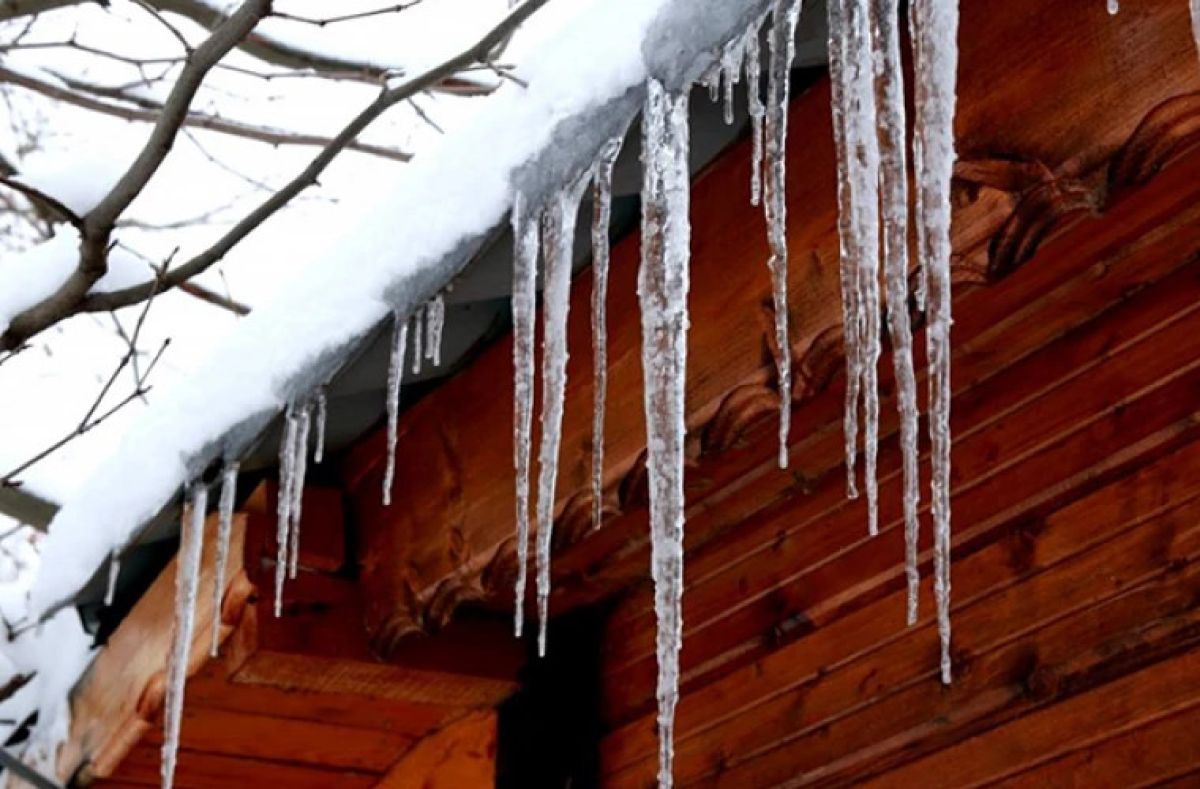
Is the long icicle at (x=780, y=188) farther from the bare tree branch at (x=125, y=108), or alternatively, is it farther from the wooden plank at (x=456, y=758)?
the bare tree branch at (x=125, y=108)

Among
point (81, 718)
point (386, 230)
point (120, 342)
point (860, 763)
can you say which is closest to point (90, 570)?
point (81, 718)

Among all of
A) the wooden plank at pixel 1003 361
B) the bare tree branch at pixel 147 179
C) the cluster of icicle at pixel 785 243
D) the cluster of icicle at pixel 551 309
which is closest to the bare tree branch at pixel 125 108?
the bare tree branch at pixel 147 179

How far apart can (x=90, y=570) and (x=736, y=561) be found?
4.06 ft

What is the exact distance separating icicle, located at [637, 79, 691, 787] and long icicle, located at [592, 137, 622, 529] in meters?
0.05

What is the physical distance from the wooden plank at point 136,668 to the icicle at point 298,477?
103mm

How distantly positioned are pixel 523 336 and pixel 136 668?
1.60 metres

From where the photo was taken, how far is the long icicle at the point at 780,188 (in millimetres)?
1760

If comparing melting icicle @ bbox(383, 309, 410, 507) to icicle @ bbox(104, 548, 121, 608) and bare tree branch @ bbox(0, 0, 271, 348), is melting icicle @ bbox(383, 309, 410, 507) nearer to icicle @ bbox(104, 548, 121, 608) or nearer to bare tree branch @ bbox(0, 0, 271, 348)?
bare tree branch @ bbox(0, 0, 271, 348)

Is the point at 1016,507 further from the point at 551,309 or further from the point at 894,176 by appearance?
the point at 894,176

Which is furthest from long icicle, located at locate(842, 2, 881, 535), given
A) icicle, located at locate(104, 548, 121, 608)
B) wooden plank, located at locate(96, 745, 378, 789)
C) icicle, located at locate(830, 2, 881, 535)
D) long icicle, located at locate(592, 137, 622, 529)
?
wooden plank, located at locate(96, 745, 378, 789)

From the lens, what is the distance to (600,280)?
2.14 meters

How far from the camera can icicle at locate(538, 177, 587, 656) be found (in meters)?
2.04

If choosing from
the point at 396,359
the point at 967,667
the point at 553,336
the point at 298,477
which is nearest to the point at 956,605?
the point at 967,667

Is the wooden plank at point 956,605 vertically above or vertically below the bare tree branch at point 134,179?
below
